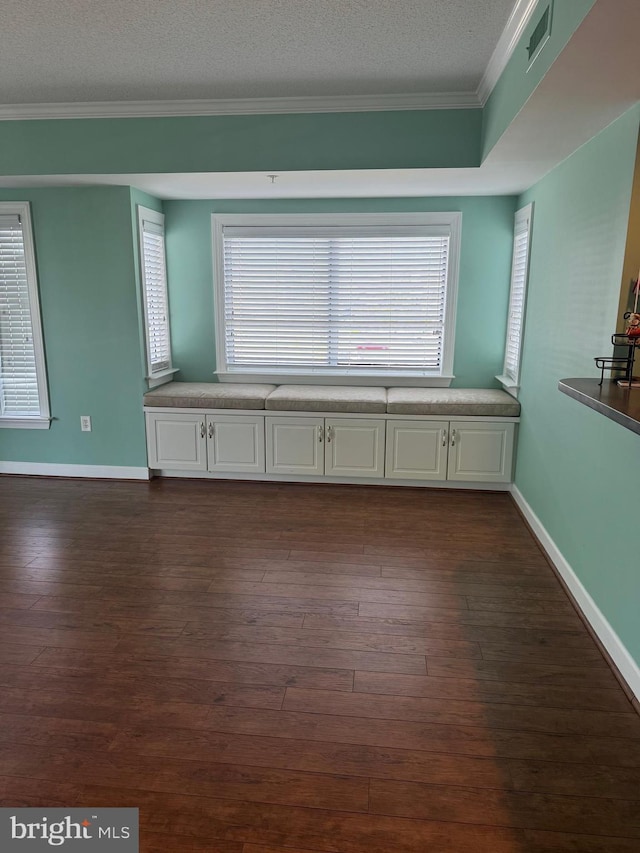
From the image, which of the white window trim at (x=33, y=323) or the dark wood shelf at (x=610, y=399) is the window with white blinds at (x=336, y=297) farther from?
the dark wood shelf at (x=610, y=399)

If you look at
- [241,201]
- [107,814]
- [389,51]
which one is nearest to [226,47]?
[389,51]

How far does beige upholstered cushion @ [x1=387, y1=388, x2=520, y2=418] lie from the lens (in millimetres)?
4219

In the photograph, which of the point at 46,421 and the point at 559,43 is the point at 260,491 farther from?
the point at 559,43

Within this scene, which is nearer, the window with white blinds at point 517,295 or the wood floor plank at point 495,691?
the wood floor plank at point 495,691

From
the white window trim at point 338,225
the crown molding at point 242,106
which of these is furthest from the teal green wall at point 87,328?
the white window trim at point 338,225

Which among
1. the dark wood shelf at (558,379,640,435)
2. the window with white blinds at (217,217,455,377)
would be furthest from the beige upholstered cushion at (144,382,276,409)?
the dark wood shelf at (558,379,640,435)

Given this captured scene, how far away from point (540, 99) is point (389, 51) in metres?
0.93

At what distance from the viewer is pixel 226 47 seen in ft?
8.92

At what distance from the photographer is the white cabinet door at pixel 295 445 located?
14.6ft

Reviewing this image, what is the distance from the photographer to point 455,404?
4.27 meters

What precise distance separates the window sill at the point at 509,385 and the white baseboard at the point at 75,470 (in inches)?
117

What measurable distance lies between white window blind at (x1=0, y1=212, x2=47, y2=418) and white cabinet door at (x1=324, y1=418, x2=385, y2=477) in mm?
2418

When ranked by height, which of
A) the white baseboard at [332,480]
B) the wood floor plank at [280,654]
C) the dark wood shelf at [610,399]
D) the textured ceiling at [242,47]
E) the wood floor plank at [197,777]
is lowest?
the wood floor plank at [197,777]

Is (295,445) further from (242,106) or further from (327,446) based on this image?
(242,106)
